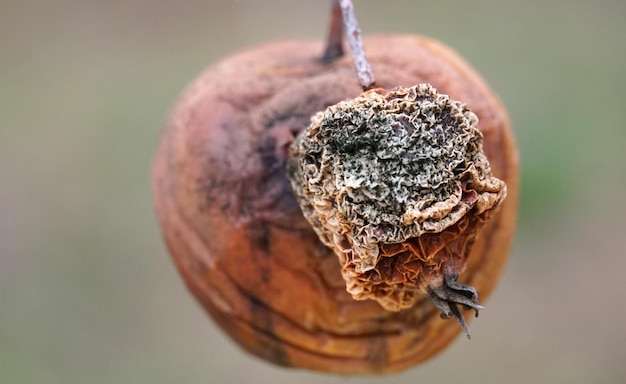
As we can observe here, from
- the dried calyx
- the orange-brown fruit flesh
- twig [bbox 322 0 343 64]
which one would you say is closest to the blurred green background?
the orange-brown fruit flesh

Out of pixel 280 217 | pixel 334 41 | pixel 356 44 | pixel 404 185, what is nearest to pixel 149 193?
pixel 334 41

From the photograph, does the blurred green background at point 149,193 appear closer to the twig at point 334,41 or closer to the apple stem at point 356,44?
the twig at point 334,41

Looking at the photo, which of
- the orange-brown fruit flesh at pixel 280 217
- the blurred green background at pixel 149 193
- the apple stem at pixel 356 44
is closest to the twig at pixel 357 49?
the apple stem at pixel 356 44

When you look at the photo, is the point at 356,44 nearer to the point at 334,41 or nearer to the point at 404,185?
the point at 404,185

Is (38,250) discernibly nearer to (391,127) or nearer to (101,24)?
(101,24)

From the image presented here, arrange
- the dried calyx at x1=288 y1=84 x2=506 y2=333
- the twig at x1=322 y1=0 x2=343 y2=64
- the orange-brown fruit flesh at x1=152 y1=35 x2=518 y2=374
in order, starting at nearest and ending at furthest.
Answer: the dried calyx at x1=288 y1=84 x2=506 y2=333 < the orange-brown fruit flesh at x1=152 y1=35 x2=518 y2=374 < the twig at x1=322 y1=0 x2=343 y2=64

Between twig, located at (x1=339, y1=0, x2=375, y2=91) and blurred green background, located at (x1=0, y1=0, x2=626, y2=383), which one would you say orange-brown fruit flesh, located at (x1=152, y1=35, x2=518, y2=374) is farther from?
blurred green background, located at (x1=0, y1=0, x2=626, y2=383)
